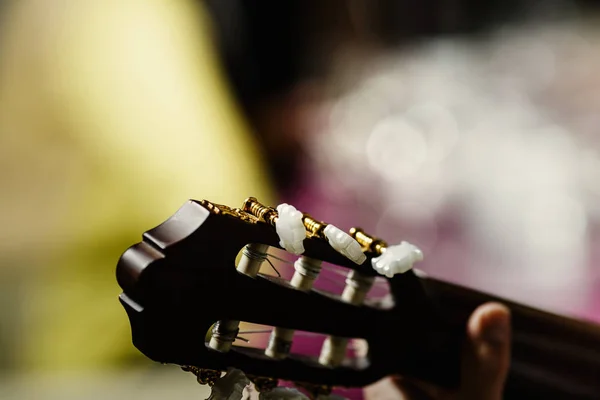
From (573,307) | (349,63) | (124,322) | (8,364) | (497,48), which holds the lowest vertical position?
(8,364)

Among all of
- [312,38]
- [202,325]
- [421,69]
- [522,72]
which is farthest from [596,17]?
[202,325]

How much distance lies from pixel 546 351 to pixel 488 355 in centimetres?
11

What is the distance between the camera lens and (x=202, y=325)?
467 millimetres

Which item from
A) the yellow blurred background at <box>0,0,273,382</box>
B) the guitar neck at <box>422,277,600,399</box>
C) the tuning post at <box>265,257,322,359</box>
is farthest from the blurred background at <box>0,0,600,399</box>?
the tuning post at <box>265,257,322,359</box>

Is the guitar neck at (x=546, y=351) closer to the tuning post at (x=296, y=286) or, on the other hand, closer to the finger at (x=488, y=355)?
the finger at (x=488, y=355)

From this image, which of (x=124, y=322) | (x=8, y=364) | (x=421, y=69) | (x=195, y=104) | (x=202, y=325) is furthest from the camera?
(x=421, y=69)

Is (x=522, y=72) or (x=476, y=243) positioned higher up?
(x=522, y=72)

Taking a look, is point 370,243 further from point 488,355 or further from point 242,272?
point 488,355

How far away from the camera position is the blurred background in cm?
167

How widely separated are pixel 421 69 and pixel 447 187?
438mm

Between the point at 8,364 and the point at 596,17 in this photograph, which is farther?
the point at 596,17

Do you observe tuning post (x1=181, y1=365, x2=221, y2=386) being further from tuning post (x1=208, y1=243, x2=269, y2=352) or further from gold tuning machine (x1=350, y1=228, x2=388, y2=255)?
gold tuning machine (x1=350, y1=228, x2=388, y2=255)

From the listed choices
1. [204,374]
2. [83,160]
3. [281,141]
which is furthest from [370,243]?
[281,141]

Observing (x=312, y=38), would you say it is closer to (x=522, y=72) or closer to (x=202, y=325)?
(x=522, y=72)
